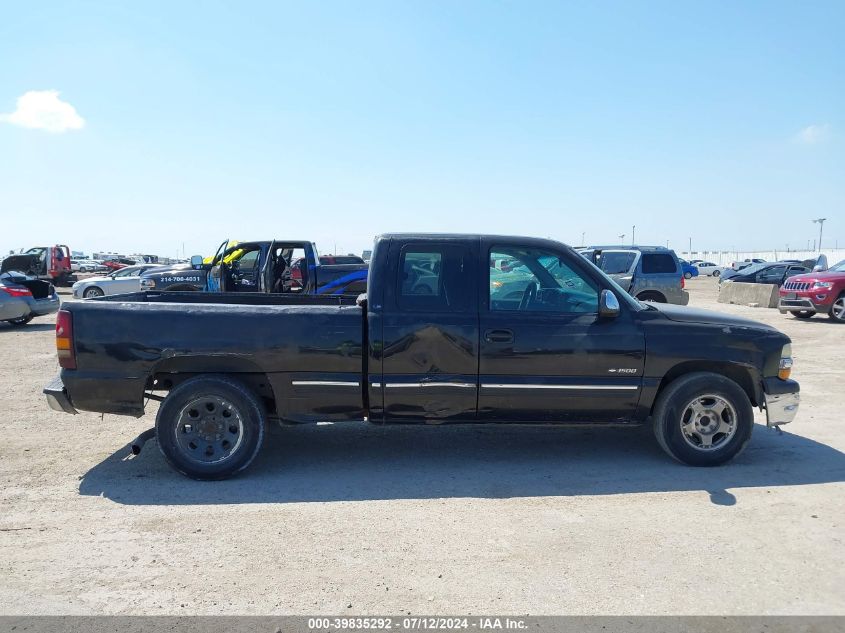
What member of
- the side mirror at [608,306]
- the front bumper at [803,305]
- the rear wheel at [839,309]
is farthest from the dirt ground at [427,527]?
the rear wheel at [839,309]

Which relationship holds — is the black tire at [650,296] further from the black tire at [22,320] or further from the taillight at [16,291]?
the black tire at [22,320]

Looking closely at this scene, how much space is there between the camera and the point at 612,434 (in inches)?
249

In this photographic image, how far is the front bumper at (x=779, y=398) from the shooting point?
5305mm

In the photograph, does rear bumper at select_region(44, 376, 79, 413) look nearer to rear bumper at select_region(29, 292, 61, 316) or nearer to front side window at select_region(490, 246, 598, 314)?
front side window at select_region(490, 246, 598, 314)

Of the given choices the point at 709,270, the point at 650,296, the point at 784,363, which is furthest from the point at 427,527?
the point at 709,270

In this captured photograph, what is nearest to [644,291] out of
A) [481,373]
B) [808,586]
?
[481,373]

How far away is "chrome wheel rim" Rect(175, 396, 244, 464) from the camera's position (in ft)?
16.5

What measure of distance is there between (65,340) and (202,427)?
1249 mm

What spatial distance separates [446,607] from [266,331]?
259 centimetres

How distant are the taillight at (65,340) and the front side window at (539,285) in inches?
130

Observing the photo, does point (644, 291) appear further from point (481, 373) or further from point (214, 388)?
point (214, 388)

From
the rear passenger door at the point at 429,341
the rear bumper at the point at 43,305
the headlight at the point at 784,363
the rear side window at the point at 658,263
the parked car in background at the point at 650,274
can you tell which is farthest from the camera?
the rear side window at the point at 658,263

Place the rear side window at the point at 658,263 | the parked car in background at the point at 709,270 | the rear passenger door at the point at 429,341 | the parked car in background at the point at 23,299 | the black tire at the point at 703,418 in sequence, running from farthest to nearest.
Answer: the parked car in background at the point at 709,270
the rear side window at the point at 658,263
the parked car in background at the point at 23,299
the black tire at the point at 703,418
the rear passenger door at the point at 429,341

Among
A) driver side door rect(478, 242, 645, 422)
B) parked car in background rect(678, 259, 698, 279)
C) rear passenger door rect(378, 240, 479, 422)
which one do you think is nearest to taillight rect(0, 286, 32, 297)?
rear passenger door rect(378, 240, 479, 422)
